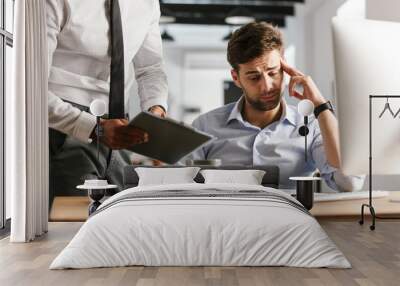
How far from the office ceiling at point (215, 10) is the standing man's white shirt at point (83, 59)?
520 mm

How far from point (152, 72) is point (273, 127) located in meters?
1.28

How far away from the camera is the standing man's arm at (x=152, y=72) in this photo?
247 inches

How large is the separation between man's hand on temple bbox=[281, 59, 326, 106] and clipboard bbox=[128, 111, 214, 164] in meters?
0.96

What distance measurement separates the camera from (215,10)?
750cm

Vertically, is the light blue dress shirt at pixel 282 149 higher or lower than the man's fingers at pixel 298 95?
lower

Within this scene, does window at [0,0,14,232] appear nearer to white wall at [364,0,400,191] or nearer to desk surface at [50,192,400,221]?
desk surface at [50,192,400,221]

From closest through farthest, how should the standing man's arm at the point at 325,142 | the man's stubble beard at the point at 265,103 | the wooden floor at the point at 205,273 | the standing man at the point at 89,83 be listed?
the wooden floor at the point at 205,273 < the standing man at the point at 89,83 < the standing man's arm at the point at 325,142 < the man's stubble beard at the point at 265,103

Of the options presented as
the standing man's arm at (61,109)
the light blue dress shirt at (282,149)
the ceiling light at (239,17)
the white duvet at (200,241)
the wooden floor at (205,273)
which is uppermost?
the ceiling light at (239,17)

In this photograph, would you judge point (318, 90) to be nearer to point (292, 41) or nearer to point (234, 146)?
point (292, 41)

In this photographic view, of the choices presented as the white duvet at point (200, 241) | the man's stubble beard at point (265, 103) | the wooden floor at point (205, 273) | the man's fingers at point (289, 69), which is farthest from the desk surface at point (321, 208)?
the white duvet at point (200, 241)

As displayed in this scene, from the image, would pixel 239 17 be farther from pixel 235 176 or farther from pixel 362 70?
pixel 362 70

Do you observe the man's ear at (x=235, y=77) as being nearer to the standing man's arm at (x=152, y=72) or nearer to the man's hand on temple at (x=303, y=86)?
the man's hand on temple at (x=303, y=86)

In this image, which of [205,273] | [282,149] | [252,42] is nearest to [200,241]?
[205,273]

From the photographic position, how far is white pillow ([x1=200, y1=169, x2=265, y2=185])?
5820 millimetres
